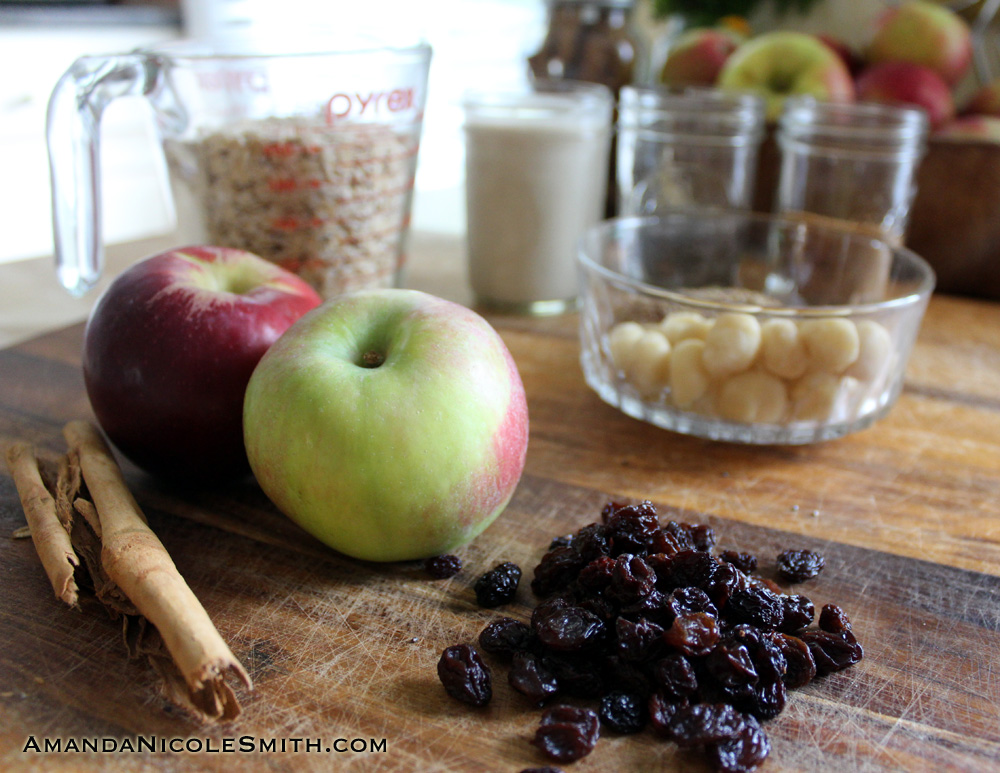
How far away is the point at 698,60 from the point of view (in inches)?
60.4

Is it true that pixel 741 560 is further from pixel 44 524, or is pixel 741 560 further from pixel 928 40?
pixel 928 40

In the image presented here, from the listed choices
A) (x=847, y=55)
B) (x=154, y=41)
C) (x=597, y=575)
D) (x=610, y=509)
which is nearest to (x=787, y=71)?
(x=847, y=55)

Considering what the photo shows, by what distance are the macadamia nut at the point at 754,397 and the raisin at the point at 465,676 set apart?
39cm

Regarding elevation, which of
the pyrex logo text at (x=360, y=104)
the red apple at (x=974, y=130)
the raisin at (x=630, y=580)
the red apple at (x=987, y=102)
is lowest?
the raisin at (x=630, y=580)

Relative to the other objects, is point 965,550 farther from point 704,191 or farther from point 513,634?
point 704,191

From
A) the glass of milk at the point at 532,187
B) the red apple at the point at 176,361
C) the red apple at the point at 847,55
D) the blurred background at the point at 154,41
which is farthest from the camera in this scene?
the blurred background at the point at 154,41

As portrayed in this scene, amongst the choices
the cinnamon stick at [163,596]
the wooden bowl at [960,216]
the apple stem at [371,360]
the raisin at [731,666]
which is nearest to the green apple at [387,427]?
the apple stem at [371,360]

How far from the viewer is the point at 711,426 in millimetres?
817

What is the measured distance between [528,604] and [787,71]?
1.19 m

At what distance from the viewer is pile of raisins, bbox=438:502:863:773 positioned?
1.60ft

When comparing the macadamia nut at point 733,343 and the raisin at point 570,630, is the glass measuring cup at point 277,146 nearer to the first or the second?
the macadamia nut at point 733,343

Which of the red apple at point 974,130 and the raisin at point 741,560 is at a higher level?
the red apple at point 974,130

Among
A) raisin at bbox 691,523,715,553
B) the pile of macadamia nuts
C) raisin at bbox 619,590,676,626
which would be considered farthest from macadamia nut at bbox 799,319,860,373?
raisin at bbox 619,590,676,626

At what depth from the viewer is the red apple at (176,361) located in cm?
68
